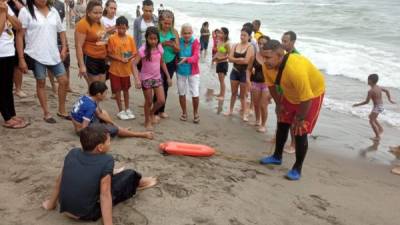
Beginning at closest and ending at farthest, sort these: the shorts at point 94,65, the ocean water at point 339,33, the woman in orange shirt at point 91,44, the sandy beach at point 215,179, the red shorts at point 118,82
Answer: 1. the sandy beach at point 215,179
2. the woman in orange shirt at point 91,44
3. the shorts at point 94,65
4. the red shorts at point 118,82
5. the ocean water at point 339,33

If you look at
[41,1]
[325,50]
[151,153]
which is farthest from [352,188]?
[325,50]

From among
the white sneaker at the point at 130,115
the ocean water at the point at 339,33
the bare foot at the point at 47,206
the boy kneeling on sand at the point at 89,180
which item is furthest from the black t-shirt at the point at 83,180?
the ocean water at the point at 339,33

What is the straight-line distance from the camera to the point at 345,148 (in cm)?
668

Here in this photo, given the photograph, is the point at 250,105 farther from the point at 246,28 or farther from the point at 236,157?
the point at 236,157

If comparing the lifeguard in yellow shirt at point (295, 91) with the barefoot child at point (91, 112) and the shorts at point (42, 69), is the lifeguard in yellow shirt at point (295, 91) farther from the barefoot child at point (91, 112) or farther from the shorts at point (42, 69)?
the shorts at point (42, 69)

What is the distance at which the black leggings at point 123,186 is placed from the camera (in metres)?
3.59

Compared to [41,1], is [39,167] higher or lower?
lower

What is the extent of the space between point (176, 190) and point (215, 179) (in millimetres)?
555

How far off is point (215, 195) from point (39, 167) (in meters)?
1.79

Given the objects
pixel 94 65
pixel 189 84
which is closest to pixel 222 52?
pixel 189 84

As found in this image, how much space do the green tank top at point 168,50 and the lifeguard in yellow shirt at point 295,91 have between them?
1.91m

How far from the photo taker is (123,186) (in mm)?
3652

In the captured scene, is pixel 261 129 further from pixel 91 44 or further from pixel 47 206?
pixel 47 206

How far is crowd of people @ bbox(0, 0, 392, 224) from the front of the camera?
11.2ft
